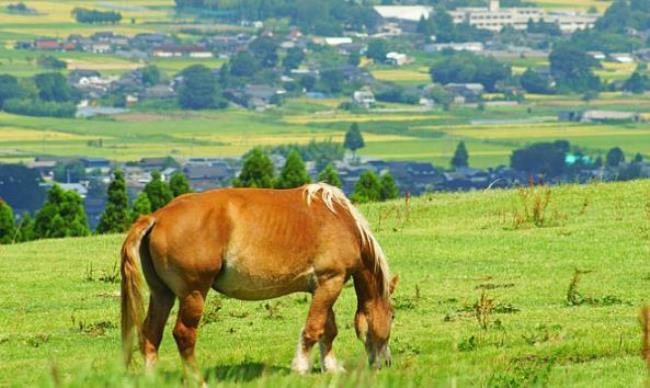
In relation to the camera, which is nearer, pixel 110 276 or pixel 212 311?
pixel 212 311

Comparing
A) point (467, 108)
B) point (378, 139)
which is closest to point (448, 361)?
point (378, 139)

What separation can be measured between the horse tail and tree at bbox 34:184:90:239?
724 inches

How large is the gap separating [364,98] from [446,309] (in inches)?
6106

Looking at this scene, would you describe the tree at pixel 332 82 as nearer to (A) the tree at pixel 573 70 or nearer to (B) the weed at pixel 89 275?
(A) the tree at pixel 573 70

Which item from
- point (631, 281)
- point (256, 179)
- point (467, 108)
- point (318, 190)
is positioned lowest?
point (467, 108)

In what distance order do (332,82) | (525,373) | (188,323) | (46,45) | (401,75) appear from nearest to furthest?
(525,373) < (188,323) < (332,82) < (401,75) < (46,45)

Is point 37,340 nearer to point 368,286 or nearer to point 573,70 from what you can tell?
point 368,286

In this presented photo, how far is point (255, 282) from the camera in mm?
13477

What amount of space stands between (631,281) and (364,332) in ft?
17.9

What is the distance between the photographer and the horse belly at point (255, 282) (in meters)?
13.4

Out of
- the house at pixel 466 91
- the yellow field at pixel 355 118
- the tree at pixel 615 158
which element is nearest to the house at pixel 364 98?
the yellow field at pixel 355 118

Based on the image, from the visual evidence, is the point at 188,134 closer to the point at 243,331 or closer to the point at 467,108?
the point at 467,108

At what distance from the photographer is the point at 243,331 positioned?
16391mm

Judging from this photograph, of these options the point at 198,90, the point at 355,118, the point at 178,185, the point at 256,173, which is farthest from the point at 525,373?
the point at 198,90
